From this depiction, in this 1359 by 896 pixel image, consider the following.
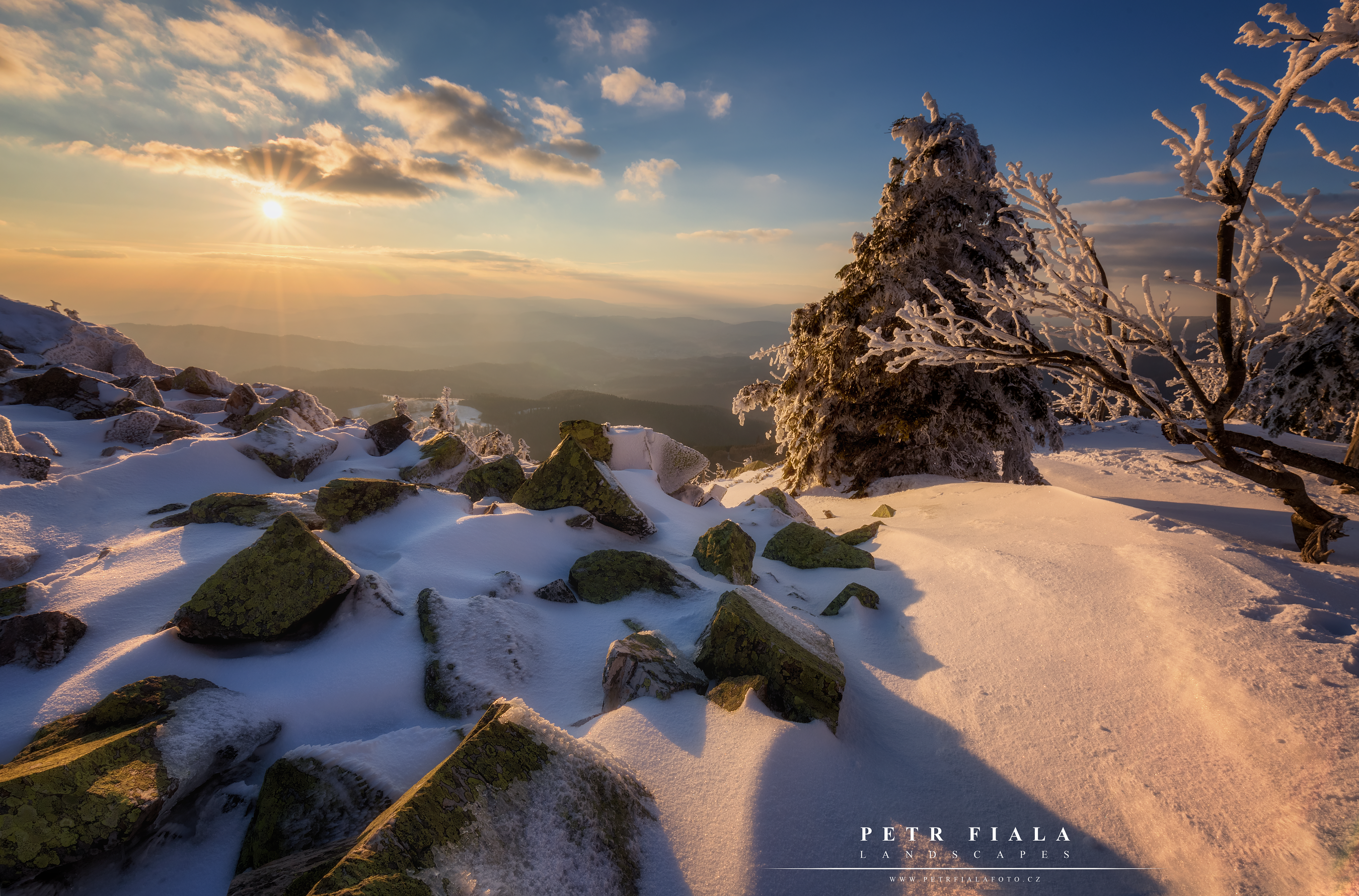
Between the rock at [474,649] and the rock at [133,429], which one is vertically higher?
the rock at [133,429]

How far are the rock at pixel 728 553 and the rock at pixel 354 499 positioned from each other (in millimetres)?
3324

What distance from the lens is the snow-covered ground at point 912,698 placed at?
2.31 meters

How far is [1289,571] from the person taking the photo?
153 inches

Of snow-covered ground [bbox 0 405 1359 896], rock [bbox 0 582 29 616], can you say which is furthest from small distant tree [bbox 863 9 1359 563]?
rock [bbox 0 582 29 616]

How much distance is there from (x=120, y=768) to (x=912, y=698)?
4.30 meters

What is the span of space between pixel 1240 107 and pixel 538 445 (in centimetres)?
12211

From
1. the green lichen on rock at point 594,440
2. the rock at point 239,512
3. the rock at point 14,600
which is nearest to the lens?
the rock at point 14,600

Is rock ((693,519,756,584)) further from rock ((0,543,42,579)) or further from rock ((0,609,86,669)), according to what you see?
rock ((0,543,42,579))

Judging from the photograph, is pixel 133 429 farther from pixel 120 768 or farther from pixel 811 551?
pixel 811 551

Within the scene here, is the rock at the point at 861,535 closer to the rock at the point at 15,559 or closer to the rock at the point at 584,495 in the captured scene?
the rock at the point at 584,495

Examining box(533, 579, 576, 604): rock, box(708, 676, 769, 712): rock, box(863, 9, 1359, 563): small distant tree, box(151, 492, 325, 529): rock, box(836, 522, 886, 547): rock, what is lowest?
box(836, 522, 886, 547): rock

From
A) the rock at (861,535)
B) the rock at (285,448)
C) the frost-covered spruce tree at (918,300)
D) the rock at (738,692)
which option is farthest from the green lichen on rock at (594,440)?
the rock at (738,692)

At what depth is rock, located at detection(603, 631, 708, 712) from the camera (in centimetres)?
317

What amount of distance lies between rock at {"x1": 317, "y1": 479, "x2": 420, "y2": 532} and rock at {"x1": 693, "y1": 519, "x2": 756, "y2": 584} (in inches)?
131
